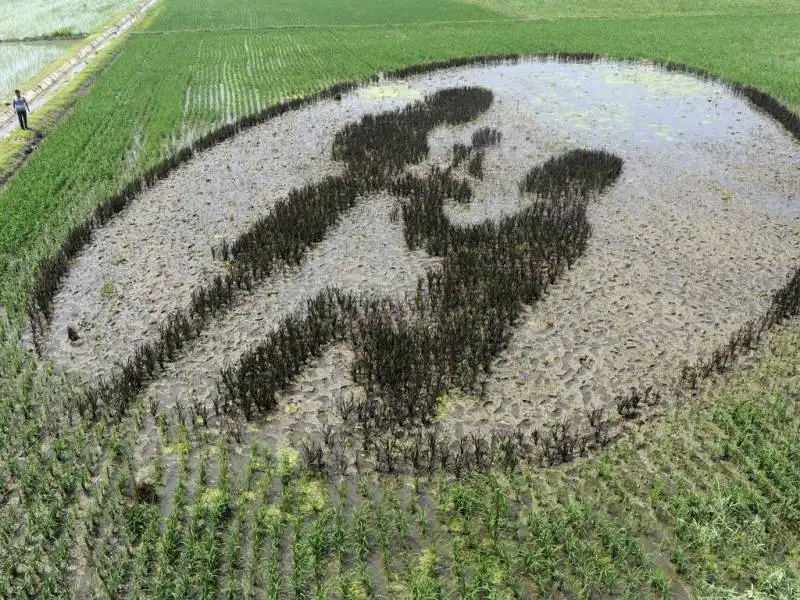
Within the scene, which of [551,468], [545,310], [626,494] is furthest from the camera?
[545,310]

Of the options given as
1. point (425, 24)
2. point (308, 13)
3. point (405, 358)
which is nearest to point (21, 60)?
point (308, 13)

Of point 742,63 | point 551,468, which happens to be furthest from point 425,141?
point 742,63

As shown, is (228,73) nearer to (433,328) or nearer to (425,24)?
(425,24)

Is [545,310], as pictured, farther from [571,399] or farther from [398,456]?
[398,456]

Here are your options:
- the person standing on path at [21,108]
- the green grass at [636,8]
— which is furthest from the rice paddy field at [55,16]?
the green grass at [636,8]

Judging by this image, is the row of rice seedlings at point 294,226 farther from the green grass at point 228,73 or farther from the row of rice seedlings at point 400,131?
the green grass at point 228,73
